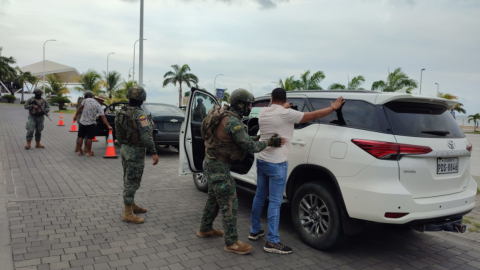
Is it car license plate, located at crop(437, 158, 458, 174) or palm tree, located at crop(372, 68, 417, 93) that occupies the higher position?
palm tree, located at crop(372, 68, 417, 93)

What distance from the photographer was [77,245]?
13.0 feet

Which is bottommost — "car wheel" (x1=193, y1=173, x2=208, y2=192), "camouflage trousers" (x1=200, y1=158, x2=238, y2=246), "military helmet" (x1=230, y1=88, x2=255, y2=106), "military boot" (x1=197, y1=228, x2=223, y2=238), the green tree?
"military boot" (x1=197, y1=228, x2=223, y2=238)

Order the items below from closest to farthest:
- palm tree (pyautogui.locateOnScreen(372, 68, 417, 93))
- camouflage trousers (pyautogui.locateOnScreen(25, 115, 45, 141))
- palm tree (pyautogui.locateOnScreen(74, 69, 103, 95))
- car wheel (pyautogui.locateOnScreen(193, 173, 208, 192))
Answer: car wheel (pyautogui.locateOnScreen(193, 173, 208, 192))
camouflage trousers (pyautogui.locateOnScreen(25, 115, 45, 141))
palm tree (pyautogui.locateOnScreen(372, 68, 417, 93))
palm tree (pyautogui.locateOnScreen(74, 69, 103, 95))

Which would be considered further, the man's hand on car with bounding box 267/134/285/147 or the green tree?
the green tree

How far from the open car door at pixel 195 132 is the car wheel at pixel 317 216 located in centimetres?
170

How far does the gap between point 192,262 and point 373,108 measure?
2410 millimetres

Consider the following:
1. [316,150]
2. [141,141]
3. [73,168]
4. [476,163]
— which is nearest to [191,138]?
[141,141]

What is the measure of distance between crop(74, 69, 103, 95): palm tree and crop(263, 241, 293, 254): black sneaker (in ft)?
136

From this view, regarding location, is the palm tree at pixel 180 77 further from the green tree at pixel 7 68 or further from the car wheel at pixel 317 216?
the car wheel at pixel 317 216

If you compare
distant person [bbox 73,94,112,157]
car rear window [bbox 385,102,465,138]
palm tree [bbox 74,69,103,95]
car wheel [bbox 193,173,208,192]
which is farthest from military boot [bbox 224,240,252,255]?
palm tree [bbox 74,69,103,95]

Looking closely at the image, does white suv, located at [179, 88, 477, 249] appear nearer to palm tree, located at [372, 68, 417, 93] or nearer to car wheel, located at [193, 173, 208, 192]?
car wheel, located at [193, 173, 208, 192]

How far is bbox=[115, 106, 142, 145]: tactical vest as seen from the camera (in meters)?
4.72

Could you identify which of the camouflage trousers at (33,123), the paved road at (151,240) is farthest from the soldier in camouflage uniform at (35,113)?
the paved road at (151,240)

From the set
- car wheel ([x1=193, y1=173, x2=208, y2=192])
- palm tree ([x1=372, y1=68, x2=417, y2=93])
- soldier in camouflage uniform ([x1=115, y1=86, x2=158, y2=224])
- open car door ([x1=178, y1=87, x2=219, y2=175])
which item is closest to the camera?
soldier in camouflage uniform ([x1=115, y1=86, x2=158, y2=224])
